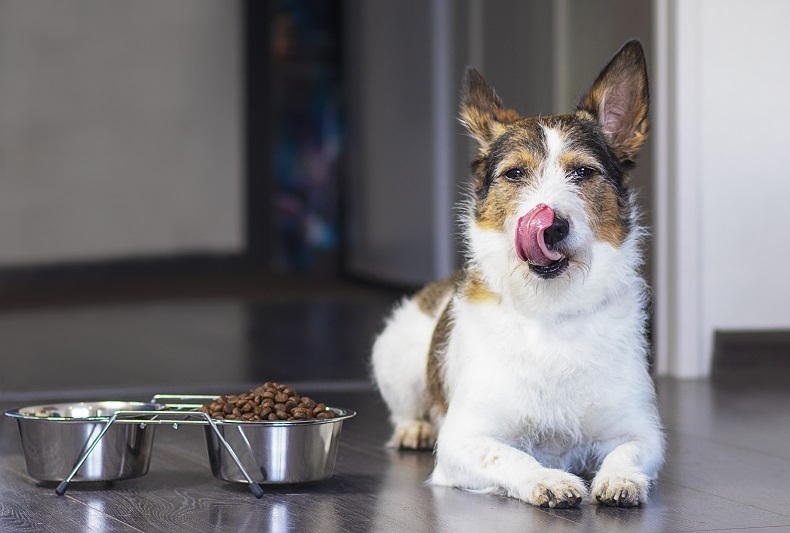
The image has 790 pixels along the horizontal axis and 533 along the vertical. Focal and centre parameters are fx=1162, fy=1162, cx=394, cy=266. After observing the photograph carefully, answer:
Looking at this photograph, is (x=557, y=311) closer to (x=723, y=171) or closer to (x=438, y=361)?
(x=438, y=361)

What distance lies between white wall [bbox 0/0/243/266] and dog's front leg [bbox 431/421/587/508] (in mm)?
8518

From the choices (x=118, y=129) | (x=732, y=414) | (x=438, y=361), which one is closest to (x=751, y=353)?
(x=732, y=414)

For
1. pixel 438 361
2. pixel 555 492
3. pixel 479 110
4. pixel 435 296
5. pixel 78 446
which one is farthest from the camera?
pixel 435 296

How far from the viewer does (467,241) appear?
2.89m

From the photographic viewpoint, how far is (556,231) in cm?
251

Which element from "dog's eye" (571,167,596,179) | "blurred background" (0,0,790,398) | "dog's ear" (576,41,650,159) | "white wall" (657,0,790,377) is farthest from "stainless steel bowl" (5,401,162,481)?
"white wall" (657,0,790,377)

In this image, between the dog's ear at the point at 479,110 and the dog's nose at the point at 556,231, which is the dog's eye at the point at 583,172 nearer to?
the dog's nose at the point at 556,231

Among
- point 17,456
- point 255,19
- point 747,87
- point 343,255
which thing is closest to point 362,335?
point 747,87

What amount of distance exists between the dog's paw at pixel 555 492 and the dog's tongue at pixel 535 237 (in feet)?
1.54

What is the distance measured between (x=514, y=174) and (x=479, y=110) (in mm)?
320

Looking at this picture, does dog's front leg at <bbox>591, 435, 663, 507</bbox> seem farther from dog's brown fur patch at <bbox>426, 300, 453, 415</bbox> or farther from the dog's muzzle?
dog's brown fur patch at <bbox>426, 300, 453, 415</bbox>

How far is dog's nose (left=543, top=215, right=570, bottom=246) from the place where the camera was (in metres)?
2.50

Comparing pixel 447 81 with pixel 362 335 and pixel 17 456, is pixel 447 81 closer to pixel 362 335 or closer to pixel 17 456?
pixel 362 335

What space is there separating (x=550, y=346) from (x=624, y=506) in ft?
1.41
